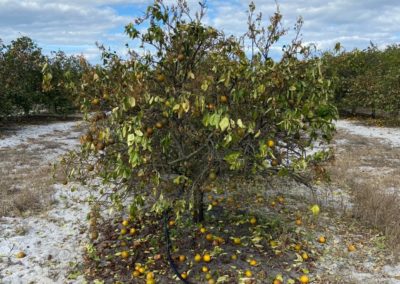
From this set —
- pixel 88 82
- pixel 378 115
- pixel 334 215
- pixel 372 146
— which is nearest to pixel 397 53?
pixel 378 115

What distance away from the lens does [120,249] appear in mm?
4750

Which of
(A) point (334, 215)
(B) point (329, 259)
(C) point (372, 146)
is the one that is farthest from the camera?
(C) point (372, 146)

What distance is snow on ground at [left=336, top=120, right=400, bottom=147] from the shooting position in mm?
13352

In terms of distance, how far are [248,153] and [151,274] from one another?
5.20ft

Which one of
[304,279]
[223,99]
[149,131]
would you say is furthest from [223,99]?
[304,279]

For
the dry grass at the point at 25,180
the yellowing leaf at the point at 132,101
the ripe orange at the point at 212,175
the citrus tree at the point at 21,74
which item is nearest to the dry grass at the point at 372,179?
the ripe orange at the point at 212,175

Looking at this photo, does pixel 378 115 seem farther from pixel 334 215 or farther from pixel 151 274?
pixel 151 274

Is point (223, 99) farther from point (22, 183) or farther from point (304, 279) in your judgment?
point (22, 183)

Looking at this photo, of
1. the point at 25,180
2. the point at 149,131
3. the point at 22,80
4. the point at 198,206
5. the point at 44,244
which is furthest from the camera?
the point at 22,80

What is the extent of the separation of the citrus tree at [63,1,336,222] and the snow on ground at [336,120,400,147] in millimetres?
9954

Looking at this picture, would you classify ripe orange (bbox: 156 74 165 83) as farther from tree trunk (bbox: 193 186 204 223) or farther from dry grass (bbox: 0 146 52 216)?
dry grass (bbox: 0 146 52 216)

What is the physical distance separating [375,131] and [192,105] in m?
13.5

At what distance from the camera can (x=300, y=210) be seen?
5.95 m

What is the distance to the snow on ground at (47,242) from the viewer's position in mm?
4399
